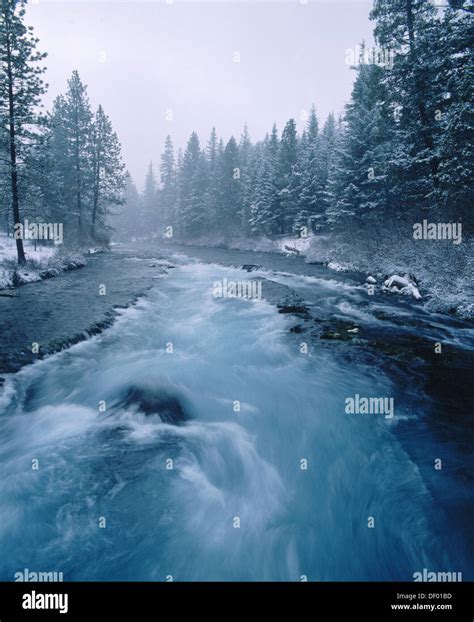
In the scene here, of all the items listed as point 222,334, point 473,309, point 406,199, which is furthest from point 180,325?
point 406,199

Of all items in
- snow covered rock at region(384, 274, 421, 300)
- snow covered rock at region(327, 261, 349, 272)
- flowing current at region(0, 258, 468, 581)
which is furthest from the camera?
snow covered rock at region(327, 261, 349, 272)

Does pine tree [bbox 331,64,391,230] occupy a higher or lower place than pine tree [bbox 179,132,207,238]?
lower

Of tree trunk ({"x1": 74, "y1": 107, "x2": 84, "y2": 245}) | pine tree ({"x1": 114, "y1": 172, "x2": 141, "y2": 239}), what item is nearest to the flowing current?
tree trunk ({"x1": 74, "y1": 107, "x2": 84, "y2": 245})

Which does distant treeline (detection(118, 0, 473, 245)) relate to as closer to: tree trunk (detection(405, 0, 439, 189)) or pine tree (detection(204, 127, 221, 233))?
tree trunk (detection(405, 0, 439, 189))

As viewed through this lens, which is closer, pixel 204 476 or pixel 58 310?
pixel 204 476

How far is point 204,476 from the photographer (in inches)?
210

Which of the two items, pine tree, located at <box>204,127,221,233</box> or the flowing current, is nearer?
the flowing current

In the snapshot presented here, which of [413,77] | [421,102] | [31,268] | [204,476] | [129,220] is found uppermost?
[129,220]

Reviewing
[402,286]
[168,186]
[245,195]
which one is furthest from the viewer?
[168,186]

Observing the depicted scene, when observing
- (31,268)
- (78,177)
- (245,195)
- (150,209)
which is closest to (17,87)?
(31,268)

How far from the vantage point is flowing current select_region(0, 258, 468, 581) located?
13.3 ft

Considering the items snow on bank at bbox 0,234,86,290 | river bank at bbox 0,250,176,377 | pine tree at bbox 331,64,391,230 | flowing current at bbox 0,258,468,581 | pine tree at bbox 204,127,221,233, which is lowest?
flowing current at bbox 0,258,468,581

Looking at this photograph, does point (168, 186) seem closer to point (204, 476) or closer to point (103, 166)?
point (103, 166)
